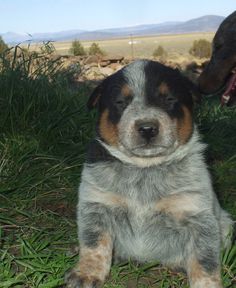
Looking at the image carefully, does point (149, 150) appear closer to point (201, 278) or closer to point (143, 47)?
point (201, 278)

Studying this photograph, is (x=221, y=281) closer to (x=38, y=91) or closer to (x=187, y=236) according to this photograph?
(x=187, y=236)

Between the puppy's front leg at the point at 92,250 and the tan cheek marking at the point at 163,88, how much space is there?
94 cm

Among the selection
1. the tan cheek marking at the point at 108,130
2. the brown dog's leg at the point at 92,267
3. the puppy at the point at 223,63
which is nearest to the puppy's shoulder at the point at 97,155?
the tan cheek marking at the point at 108,130

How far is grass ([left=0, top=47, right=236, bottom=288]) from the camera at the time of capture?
4297 millimetres

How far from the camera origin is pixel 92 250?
4.16m

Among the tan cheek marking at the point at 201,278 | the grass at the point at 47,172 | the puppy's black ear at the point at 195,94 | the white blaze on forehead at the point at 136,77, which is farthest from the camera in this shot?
the puppy's black ear at the point at 195,94

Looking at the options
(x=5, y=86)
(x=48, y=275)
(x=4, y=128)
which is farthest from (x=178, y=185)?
(x=5, y=86)

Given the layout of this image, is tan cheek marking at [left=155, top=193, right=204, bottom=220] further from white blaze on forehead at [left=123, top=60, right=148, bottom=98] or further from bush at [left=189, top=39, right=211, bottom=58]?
bush at [left=189, top=39, right=211, bottom=58]

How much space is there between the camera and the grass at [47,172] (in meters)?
4.30

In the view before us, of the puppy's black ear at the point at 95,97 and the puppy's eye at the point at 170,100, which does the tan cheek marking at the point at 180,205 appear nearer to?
the puppy's eye at the point at 170,100

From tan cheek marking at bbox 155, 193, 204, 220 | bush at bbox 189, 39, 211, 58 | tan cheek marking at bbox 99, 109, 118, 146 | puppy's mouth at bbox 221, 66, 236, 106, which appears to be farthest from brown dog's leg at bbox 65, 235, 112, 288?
bush at bbox 189, 39, 211, 58

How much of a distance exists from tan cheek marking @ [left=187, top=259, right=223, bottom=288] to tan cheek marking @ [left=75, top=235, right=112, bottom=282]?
603 millimetres

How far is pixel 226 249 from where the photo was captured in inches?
173

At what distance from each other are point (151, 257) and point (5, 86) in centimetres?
343
